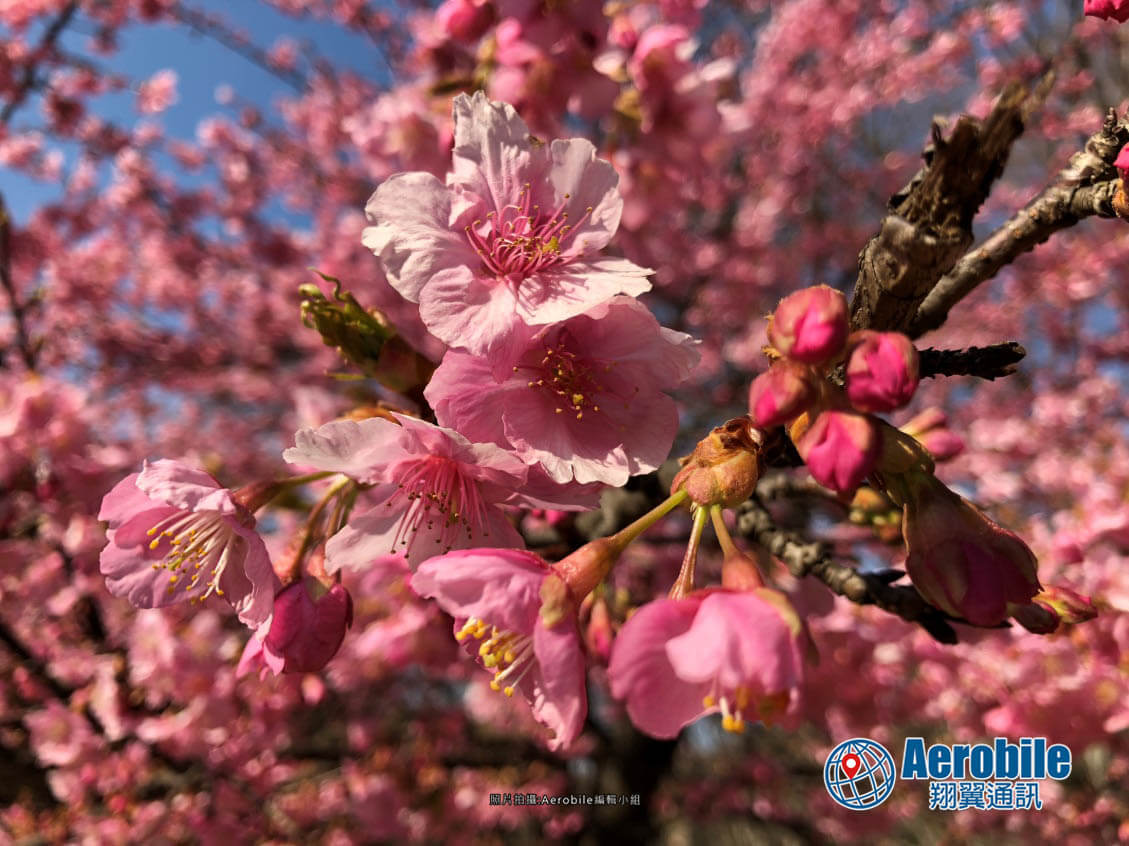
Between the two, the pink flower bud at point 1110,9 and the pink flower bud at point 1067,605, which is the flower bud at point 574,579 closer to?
the pink flower bud at point 1067,605

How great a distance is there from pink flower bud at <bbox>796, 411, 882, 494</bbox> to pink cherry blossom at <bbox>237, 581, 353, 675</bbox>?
0.70 m

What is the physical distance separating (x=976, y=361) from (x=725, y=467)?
13.4 inches

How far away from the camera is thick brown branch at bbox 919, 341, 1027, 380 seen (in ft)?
2.40

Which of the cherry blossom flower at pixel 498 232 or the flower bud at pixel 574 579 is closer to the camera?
the flower bud at pixel 574 579

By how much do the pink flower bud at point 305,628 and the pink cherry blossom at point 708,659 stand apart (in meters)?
0.47

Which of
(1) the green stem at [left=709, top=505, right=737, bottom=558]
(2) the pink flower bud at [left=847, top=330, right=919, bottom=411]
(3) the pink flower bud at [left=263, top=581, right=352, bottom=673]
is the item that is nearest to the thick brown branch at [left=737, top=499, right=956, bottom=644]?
(1) the green stem at [left=709, top=505, right=737, bottom=558]

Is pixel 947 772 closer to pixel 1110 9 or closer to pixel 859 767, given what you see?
pixel 859 767

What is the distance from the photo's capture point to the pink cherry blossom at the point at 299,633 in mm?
874

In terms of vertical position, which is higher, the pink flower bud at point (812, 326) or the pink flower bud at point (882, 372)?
the pink flower bud at point (812, 326)

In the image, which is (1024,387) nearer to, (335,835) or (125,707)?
(335,835)

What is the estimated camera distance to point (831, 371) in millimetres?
741

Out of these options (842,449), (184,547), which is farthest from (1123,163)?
(184,547)

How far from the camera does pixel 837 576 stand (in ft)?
3.56

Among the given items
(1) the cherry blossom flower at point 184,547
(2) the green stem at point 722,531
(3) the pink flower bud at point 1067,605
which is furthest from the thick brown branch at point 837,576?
(1) the cherry blossom flower at point 184,547
